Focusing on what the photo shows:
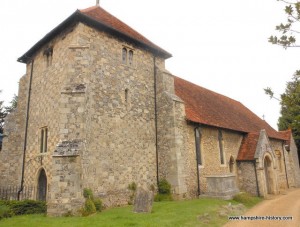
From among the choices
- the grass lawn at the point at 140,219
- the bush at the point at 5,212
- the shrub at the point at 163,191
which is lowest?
the grass lawn at the point at 140,219

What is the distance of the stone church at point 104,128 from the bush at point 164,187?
0.32 metres

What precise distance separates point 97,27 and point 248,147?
48.0ft

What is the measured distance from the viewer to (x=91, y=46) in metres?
14.1

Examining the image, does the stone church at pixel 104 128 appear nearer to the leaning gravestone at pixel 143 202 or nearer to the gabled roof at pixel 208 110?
the gabled roof at pixel 208 110

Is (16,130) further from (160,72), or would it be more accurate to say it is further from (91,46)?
(160,72)

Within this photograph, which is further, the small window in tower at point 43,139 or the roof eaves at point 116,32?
the small window in tower at point 43,139

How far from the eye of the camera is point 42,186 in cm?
1427

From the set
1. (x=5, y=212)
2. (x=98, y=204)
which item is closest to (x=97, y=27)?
(x=98, y=204)

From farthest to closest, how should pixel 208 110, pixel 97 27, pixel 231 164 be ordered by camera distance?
1. pixel 208 110
2. pixel 231 164
3. pixel 97 27

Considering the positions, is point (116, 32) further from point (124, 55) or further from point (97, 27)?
point (124, 55)

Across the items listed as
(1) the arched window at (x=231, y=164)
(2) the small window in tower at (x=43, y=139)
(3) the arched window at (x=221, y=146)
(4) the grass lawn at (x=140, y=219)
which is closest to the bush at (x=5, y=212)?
(4) the grass lawn at (x=140, y=219)

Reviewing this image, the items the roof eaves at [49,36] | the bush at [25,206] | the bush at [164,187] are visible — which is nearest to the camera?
the bush at [25,206]

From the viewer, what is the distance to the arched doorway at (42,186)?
1411cm

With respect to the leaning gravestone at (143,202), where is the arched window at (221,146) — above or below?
above
